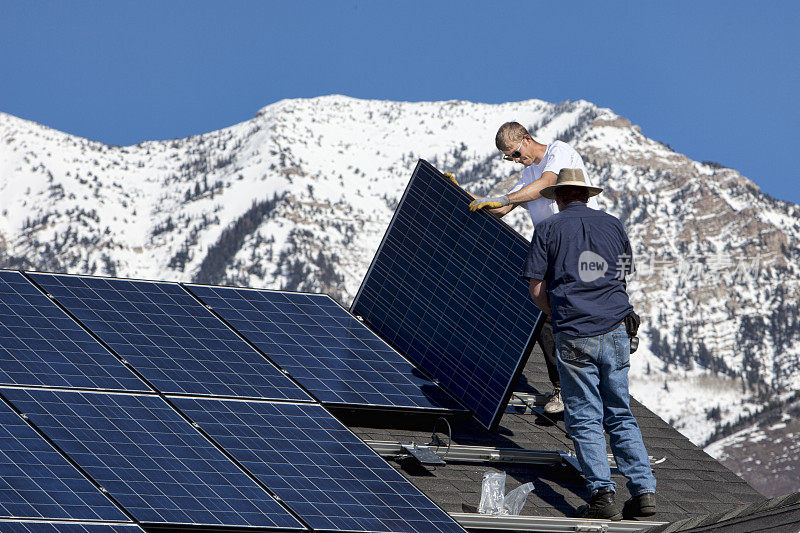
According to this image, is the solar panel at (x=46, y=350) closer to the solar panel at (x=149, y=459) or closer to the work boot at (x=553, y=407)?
the solar panel at (x=149, y=459)

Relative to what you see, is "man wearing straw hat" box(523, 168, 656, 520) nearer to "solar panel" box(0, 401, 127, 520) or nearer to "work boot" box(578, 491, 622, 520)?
"work boot" box(578, 491, 622, 520)

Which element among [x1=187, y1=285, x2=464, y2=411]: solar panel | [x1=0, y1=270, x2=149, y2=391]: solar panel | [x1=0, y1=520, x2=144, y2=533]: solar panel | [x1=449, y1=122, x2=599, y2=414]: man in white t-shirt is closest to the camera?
[x1=0, y1=520, x2=144, y2=533]: solar panel

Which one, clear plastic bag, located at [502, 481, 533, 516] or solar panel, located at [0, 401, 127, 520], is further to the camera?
clear plastic bag, located at [502, 481, 533, 516]

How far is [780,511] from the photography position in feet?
24.8

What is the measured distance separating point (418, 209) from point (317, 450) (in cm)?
424

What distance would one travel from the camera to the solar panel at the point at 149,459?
8508 mm

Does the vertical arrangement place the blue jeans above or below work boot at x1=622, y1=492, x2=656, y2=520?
above

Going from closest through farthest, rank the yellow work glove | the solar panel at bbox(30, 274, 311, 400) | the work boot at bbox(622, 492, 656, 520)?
the work boot at bbox(622, 492, 656, 520) < the solar panel at bbox(30, 274, 311, 400) < the yellow work glove

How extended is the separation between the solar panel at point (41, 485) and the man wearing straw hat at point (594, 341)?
134 inches

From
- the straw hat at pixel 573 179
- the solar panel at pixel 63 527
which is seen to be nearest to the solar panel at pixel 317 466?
the solar panel at pixel 63 527

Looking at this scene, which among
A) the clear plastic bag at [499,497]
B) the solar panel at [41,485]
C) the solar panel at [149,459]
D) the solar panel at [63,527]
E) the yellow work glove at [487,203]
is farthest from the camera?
the yellow work glove at [487,203]

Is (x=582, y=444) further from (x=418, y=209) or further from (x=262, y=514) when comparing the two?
(x=418, y=209)

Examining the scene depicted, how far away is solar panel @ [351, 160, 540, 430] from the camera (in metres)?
11.6

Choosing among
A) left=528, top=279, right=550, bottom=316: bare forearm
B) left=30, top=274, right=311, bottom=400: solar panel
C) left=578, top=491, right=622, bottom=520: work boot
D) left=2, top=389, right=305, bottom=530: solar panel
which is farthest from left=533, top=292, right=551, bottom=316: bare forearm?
left=30, top=274, right=311, bottom=400: solar panel
